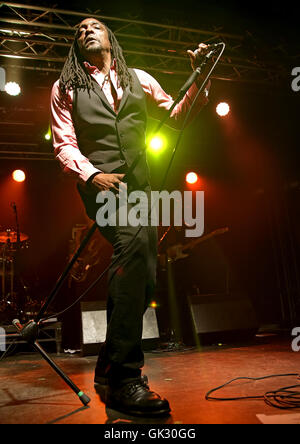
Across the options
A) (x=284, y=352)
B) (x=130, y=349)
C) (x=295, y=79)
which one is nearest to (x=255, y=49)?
(x=295, y=79)

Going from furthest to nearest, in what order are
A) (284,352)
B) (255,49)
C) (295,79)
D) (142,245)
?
(295,79) → (255,49) → (284,352) → (142,245)

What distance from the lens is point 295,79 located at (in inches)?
232

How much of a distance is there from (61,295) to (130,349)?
5228 mm

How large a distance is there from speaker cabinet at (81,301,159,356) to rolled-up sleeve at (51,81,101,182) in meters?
2.72

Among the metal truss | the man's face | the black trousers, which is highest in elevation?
the metal truss

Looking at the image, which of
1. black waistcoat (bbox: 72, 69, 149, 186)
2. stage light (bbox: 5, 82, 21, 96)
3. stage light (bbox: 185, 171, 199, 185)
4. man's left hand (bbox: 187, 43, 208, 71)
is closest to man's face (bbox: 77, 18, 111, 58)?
black waistcoat (bbox: 72, 69, 149, 186)

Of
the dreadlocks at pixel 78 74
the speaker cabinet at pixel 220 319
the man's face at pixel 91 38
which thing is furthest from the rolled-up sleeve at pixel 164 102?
the speaker cabinet at pixel 220 319

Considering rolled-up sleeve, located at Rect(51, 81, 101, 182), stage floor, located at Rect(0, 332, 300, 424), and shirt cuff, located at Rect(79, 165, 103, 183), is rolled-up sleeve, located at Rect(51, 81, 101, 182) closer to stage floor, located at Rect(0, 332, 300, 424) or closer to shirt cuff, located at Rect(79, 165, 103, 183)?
shirt cuff, located at Rect(79, 165, 103, 183)

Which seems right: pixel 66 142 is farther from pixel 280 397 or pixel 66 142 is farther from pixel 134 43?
pixel 134 43

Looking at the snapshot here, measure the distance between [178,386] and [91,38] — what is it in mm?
2058

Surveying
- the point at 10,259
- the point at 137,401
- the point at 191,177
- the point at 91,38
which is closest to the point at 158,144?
the point at 191,177

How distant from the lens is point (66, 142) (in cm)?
186

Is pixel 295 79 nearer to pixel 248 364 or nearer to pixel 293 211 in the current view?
pixel 293 211

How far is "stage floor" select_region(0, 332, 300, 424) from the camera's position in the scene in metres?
1.57
